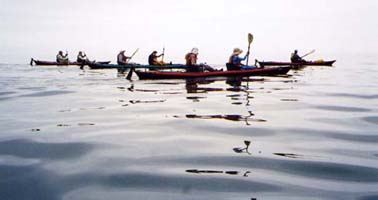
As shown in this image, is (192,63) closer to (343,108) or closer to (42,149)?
(343,108)

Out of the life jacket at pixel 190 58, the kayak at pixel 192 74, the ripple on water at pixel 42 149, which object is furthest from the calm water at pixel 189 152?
the life jacket at pixel 190 58

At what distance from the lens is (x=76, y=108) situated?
12.2 meters

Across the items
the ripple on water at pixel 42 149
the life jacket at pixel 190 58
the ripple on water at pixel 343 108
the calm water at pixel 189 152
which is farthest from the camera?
the life jacket at pixel 190 58

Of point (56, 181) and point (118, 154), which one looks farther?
point (118, 154)

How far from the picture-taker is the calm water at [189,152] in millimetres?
4680

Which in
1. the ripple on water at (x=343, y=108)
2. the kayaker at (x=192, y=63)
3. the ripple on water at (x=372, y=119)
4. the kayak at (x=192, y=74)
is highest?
the kayaker at (x=192, y=63)

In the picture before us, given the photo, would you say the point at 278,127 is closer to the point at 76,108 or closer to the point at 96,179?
the point at 96,179

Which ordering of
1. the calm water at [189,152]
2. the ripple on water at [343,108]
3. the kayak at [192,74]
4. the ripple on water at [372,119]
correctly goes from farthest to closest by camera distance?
the kayak at [192,74] → the ripple on water at [343,108] → the ripple on water at [372,119] → the calm water at [189,152]

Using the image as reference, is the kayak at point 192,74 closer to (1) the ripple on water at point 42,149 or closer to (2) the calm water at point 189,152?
(2) the calm water at point 189,152

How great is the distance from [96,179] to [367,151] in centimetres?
462

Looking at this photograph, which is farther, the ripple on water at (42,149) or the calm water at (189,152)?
the ripple on water at (42,149)

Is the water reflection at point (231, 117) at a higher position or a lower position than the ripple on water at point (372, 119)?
lower

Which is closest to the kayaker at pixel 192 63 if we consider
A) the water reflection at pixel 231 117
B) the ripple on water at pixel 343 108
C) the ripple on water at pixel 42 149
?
the ripple on water at pixel 343 108

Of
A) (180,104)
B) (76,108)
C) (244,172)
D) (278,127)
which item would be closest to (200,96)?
(180,104)
